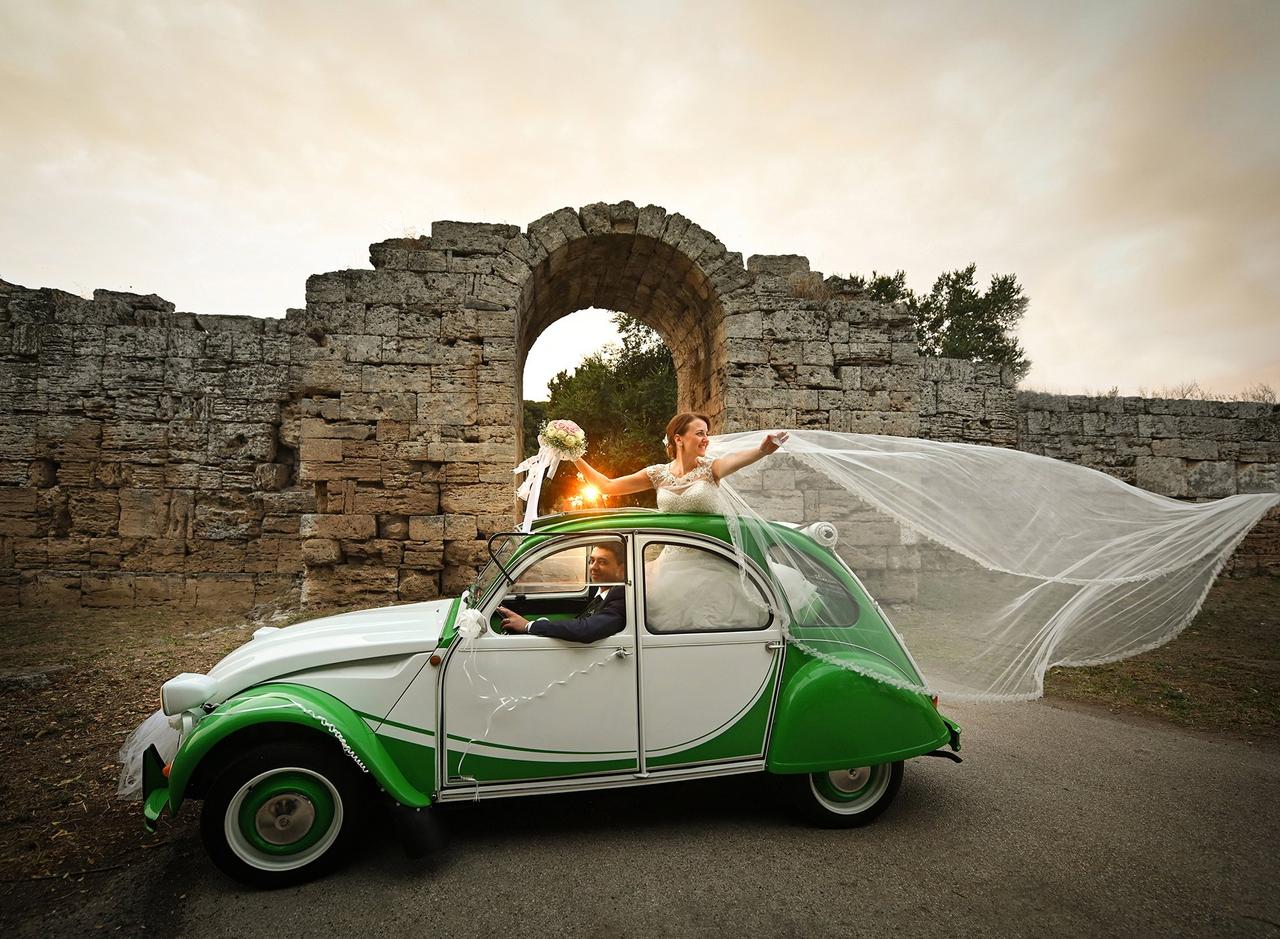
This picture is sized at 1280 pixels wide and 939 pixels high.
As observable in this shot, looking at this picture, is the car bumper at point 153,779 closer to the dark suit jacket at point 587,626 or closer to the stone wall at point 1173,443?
the dark suit jacket at point 587,626

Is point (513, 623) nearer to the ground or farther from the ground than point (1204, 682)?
farther from the ground

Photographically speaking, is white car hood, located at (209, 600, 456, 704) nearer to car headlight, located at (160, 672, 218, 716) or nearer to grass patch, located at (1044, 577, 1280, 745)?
car headlight, located at (160, 672, 218, 716)

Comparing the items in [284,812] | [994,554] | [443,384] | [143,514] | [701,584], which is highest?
[443,384]

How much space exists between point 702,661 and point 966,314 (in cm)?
3495

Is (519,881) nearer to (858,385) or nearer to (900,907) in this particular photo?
(900,907)

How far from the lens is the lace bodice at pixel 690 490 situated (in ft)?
10.8

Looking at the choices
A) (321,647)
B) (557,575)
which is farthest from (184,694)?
(557,575)

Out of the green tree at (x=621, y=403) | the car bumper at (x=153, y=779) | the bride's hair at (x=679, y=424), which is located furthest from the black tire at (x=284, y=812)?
the green tree at (x=621, y=403)

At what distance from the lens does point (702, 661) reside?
2.82m

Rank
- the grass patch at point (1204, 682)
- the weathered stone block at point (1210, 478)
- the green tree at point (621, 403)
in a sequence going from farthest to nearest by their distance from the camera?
the green tree at point (621, 403), the weathered stone block at point (1210, 478), the grass patch at point (1204, 682)

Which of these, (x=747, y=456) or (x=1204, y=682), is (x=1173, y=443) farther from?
(x=747, y=456)

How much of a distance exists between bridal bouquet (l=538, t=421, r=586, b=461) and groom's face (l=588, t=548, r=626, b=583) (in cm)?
115

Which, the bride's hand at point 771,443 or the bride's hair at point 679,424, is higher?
the bride's hair at point 679,424

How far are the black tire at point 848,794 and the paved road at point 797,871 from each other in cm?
7
